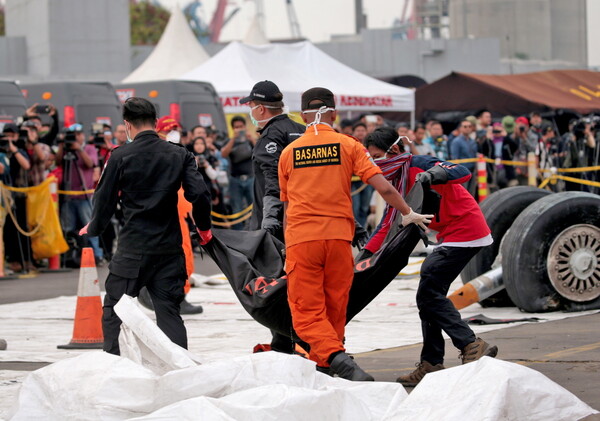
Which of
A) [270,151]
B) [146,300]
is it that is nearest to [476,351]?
[270,151]

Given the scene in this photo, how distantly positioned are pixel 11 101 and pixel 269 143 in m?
11.5

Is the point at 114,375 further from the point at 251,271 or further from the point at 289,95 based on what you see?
the point at 289,95

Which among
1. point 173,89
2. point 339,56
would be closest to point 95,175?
point 173,89

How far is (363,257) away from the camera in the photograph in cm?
776

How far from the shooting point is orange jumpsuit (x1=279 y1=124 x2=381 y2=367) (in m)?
7.04

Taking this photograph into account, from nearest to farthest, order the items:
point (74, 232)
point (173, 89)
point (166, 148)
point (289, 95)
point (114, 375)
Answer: point (114, 375), point (166, 148), point (74, 232), point (173, 89), point (289, 95)

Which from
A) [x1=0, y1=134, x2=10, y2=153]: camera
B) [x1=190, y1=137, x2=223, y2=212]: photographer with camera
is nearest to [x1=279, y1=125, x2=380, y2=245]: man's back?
[x1=0, y1=134, x2=10, y2=153]: camera

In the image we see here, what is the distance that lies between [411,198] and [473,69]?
1799 inches

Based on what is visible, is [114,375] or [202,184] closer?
[114,375]

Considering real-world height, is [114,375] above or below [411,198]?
below

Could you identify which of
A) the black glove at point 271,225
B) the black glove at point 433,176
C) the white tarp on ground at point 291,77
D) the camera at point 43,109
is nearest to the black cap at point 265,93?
the black glove at point 271,225

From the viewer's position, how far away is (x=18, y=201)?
15.9 m

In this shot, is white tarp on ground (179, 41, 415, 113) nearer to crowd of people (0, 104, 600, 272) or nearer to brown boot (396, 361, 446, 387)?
crowd of people (0, 104, 600, 272)

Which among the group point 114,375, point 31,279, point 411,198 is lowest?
point 31,279
